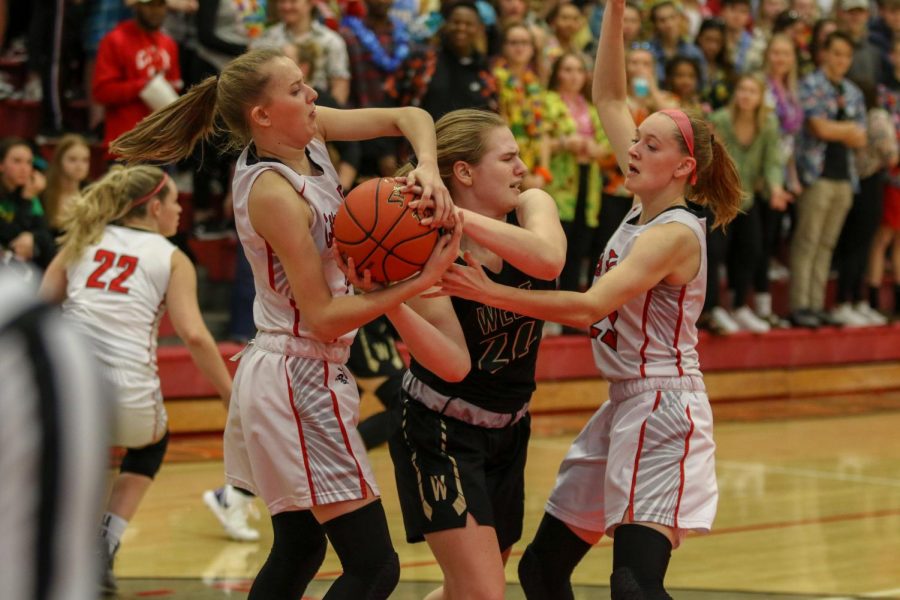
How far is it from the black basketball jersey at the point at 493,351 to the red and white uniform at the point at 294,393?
0.30 m

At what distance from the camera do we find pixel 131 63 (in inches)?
303

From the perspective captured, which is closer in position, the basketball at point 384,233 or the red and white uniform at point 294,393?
the basketball at point 384,233

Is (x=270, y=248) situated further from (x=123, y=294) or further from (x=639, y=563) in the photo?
(x=123, y=294)

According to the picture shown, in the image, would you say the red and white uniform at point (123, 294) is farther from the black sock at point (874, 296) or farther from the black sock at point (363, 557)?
the black sock at point (874, 296)

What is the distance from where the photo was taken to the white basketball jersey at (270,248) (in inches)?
121

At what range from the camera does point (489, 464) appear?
3357mm

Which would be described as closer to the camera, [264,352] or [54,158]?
[264,352]

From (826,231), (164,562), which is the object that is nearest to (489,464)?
(164,562)

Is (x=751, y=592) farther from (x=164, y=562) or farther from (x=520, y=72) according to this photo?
(x=520, y=72)

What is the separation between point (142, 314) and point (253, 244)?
6.16ft

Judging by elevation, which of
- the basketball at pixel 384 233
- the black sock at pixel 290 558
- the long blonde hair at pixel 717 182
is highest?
the basketball at pixel 384 233

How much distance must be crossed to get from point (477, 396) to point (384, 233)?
0.62 meters

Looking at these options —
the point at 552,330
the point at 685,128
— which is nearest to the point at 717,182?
the point at 685,128

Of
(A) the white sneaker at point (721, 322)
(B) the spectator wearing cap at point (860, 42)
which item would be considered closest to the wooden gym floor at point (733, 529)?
(A) the white sneaker at point (721, 322)
